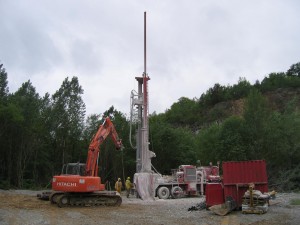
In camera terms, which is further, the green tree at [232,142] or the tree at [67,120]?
the tree at [67,120]

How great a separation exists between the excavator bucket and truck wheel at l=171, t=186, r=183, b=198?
10.7m

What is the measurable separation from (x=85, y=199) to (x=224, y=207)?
753 centimetres

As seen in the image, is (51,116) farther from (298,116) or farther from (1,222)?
(1,222)

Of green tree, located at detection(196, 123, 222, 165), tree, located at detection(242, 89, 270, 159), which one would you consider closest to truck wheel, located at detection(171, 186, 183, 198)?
tree, located at detection(242, 89, 270, 159)

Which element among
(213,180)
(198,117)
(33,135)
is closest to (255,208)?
(213,180)

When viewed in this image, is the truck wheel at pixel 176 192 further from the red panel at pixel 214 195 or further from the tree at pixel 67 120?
the tree at pixel 67 120

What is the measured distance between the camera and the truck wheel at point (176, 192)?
27.4 metres

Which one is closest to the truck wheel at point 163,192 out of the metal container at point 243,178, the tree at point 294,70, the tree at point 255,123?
the metal container at point 243,178

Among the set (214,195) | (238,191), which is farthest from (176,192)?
(238,191)

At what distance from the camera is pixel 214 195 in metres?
17.8

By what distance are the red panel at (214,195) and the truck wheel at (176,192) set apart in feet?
32.3

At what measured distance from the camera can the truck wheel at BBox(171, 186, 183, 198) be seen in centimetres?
2744

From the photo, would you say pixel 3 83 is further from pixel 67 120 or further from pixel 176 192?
pixel 176 192

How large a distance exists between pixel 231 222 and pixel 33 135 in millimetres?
36413
